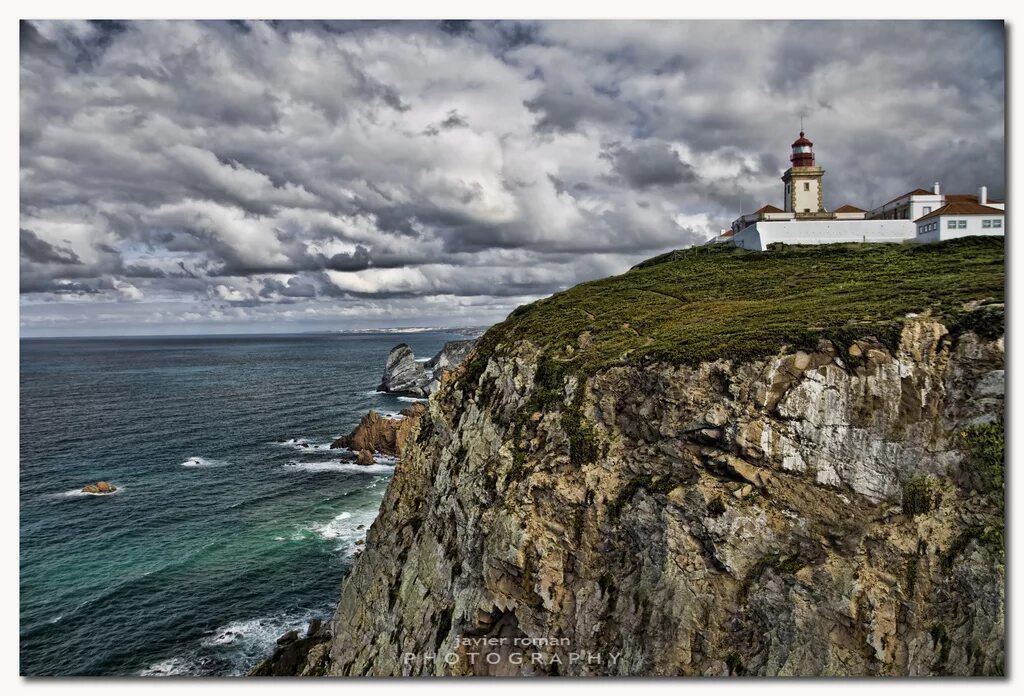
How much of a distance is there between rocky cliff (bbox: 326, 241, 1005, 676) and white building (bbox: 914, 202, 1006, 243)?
2.41 ft

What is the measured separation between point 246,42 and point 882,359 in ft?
49.3

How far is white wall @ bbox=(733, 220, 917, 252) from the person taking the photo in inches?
866

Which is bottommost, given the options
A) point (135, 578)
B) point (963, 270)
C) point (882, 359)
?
point (135, 578)

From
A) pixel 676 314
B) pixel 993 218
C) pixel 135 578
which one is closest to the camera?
pixel 993 218

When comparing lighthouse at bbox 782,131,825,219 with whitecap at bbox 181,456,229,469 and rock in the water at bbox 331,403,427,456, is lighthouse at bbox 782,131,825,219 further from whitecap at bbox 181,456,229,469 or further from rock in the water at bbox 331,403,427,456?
whitecap at bbox 181,456,229,469

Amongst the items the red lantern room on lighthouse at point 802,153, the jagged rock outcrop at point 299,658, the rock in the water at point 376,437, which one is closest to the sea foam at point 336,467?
the rock in the water at point 376,437

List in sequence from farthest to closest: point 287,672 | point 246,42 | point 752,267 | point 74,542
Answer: point 74,542 → point 752,267 → point 287,672 → point 246,42

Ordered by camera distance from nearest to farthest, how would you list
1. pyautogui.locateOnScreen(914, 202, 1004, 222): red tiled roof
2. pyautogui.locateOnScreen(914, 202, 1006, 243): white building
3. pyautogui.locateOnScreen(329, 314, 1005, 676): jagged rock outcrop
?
1. pyautogui.locateOnScreen(329, 314, 1005, 676): jagged rock outcrop
2. pyautogui.locateOnScreen(914, 202, 1006, 243): white building
3. pyautogui.locateOnScreen(914, 202, 1004, 222): red tiled roof

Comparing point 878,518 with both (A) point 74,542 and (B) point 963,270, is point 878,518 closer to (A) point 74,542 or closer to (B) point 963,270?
(B) point 963,270

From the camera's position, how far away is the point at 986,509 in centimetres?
1012

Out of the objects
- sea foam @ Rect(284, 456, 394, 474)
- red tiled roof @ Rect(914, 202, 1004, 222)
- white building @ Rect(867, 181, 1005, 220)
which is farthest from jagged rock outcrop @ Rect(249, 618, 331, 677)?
white building @ Rect(867, 181, 1005, 220)

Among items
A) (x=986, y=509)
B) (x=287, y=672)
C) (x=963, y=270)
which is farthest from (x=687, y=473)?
(x=287, y=672)

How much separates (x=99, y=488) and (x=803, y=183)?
42284 mm

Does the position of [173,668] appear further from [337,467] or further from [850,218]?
[850,218]
